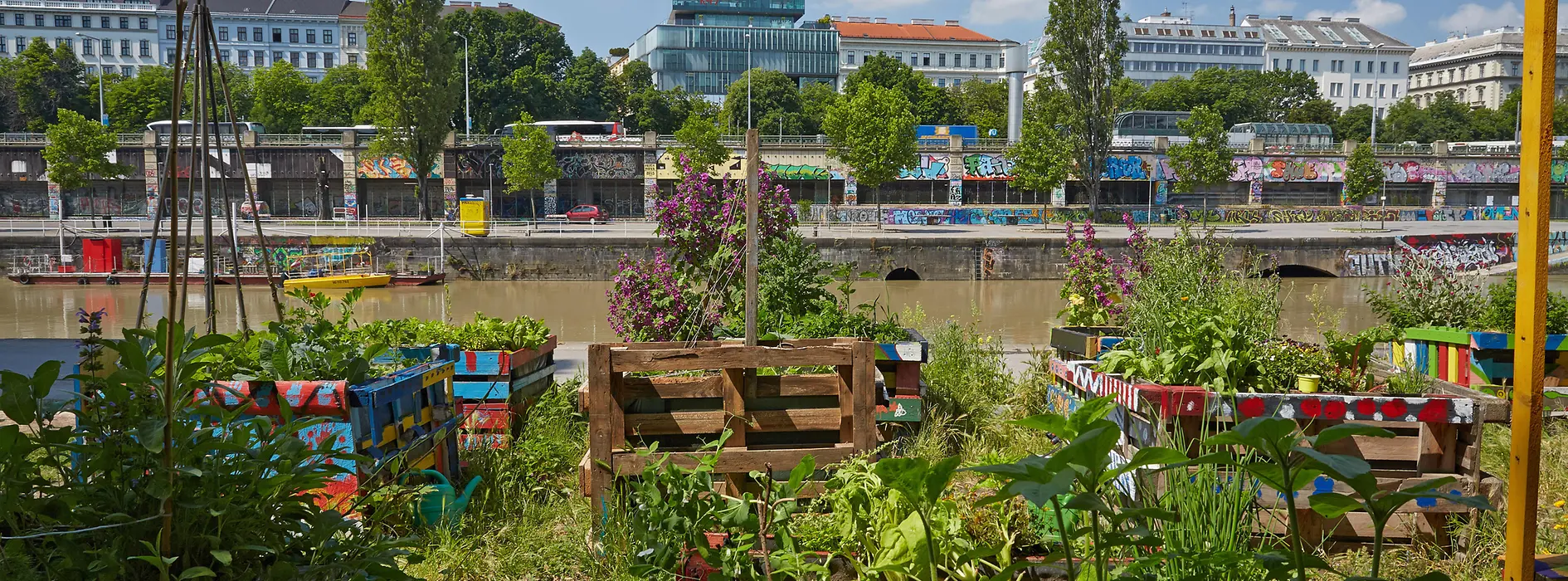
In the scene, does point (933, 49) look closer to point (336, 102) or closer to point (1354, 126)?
point (1354, 126)

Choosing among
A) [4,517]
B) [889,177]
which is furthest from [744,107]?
[4,517]

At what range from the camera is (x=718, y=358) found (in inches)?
163

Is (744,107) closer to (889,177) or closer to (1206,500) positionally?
(889,177)

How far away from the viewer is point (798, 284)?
6.37m

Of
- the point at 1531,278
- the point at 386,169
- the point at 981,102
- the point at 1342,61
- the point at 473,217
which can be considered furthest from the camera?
the point at 1342,61

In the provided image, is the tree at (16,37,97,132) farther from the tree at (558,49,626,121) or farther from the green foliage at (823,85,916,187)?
the green foliage at (823,85,916,187)

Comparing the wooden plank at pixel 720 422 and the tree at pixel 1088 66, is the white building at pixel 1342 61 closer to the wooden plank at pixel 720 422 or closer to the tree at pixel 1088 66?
the tree at pixel 1088 66

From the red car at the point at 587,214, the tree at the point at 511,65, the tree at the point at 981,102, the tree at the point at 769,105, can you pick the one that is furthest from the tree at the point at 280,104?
the tree at the point at 981,102

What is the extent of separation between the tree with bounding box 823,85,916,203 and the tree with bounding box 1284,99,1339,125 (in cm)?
5095

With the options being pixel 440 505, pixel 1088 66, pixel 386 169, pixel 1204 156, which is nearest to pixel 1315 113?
pixel 1204 156

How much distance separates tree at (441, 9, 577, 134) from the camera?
64688 mm

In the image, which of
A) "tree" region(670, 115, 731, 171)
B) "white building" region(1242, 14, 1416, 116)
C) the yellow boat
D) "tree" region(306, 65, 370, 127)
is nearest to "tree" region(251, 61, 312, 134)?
"tree" region(306, 65, 370, 127)

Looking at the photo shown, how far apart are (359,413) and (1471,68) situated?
425ft

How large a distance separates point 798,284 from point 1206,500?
12.1 ft
